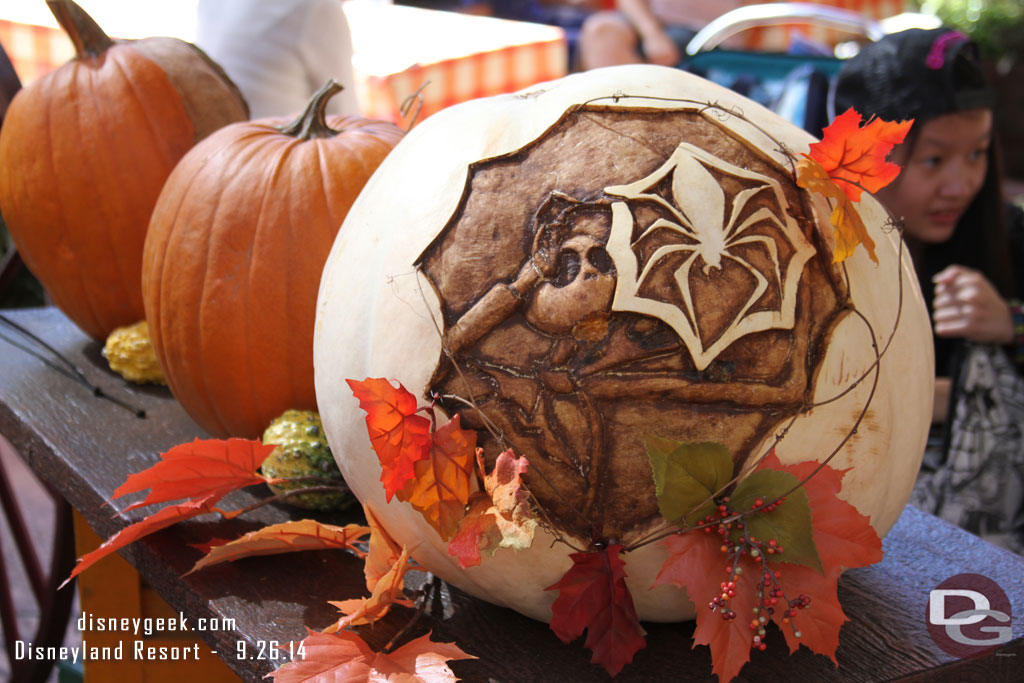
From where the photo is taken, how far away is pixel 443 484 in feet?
2.22

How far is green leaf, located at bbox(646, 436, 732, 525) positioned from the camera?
632 millimetres

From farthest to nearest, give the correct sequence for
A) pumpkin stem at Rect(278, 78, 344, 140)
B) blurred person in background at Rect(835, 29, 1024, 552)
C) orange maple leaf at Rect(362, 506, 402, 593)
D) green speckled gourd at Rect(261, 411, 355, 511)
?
blurred person in background at Rect(835, 29, 1024, 552), pumpkin stem at Rect(278, 78, 344, 140), green speckled gourd at Rect(261, 411, 355, 511), orange maple leaf at Rect(362, 506, 402, 593)

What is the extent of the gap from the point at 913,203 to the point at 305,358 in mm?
1156

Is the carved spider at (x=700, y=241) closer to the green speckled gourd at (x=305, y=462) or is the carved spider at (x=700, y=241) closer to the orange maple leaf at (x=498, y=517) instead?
the orange maple leaf at (x=498, y=517)

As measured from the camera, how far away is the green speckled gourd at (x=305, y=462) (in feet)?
Answer: 3.13

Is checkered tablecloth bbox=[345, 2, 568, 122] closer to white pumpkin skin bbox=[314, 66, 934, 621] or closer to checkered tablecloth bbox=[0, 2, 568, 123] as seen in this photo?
checkered tablecloth bbox=[0, 2, 568, 123]

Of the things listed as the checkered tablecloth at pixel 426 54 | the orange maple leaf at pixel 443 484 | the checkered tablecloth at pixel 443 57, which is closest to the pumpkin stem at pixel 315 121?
the orange maple leaf at pixel 443 484

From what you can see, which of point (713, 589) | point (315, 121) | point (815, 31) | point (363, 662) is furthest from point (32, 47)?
point (815, 31)

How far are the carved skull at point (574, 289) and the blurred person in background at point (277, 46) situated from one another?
1.13m

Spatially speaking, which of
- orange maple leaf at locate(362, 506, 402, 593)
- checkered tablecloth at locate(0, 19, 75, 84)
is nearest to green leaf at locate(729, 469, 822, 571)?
orange maple leaf at locate(362, 506, 402, 593)

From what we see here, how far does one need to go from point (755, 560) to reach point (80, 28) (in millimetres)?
1224

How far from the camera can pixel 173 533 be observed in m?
0.93

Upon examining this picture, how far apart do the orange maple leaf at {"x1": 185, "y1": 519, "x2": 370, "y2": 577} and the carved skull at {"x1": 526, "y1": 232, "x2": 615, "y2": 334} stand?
0.32 meters

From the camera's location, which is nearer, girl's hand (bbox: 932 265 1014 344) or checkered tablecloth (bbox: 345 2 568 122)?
girl's hand (bbox: 932 265 1014 344)
